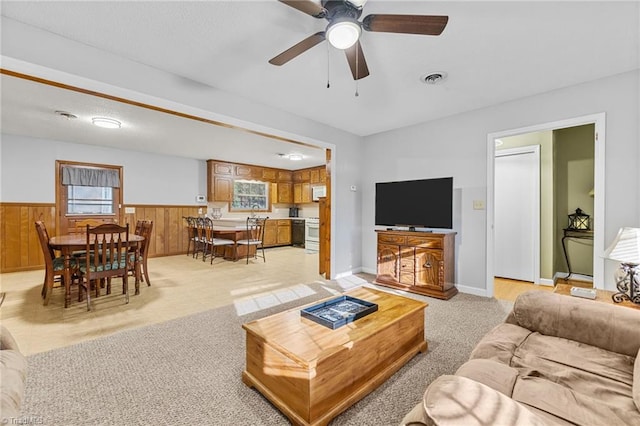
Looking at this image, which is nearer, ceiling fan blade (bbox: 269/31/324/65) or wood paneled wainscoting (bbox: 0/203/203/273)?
ceiling fan blade (bbox: 269/31/324/65)

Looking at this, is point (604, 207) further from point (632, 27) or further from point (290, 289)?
point (290, 289)

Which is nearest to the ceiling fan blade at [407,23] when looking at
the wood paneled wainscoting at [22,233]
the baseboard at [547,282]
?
the baseboard at [547,282]

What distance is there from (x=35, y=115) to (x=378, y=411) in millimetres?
5493

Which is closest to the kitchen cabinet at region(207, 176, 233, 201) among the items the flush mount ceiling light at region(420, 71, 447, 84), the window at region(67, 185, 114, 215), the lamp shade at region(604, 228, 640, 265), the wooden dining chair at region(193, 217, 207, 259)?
the wooden dining chair at region(193, 217, 207, 259)

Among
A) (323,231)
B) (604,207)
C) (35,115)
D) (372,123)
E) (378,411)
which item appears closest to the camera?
(378,411)

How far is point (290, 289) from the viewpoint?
396 cm

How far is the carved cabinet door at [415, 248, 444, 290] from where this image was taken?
3.55 m

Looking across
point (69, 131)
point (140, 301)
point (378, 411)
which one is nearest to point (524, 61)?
point (378, 411)

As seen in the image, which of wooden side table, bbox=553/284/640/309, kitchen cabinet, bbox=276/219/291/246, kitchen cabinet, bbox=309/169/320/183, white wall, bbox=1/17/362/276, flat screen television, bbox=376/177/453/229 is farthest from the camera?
kitchen cabinet, bbox=276/219/291/246

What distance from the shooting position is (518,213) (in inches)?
173

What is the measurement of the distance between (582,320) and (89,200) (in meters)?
7.58

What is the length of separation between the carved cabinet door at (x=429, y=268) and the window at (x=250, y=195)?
556 cm

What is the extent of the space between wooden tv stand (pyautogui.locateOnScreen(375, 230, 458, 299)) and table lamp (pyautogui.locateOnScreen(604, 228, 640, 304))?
1699mm

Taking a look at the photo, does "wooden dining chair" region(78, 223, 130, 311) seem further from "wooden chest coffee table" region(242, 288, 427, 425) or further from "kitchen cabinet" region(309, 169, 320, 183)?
"kitchen cabinet" region(309, 169, 320, 183)
